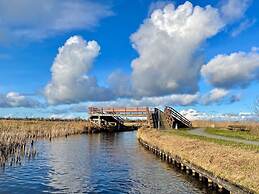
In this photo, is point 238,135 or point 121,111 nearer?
point 238,135

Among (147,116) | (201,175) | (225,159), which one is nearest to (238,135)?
(201,175)

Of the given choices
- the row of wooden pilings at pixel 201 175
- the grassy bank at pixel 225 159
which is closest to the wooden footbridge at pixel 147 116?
the row of wooden pilings at pixel 201 175

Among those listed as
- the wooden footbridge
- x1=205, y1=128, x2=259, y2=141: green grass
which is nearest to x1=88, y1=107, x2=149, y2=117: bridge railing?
the wooden footbridge

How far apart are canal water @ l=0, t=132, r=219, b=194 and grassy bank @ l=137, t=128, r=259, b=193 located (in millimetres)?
1595

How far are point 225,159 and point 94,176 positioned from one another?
10.0 m

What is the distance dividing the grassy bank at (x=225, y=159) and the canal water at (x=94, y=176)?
1.59 m

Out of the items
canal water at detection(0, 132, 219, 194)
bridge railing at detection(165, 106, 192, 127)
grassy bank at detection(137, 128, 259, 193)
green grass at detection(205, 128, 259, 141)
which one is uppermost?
bridge railing at detection(165, 106, 192, 127)

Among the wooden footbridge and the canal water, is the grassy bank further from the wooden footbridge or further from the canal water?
the wooden footbridge

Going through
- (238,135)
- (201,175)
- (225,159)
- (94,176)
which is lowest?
(94,176)

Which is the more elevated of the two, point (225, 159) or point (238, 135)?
point (238, 135)

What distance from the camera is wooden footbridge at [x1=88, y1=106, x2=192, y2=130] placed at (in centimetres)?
7357

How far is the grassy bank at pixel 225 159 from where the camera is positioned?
65.4 feet

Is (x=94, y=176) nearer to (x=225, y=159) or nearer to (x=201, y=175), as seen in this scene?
(x=201, y=175)

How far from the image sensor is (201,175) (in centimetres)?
2734
